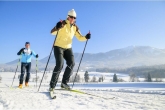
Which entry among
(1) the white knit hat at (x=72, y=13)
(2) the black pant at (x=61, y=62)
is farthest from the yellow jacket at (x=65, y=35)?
(1) the white knit hat at (x=72, y=13)

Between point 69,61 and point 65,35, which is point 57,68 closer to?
point 69,61

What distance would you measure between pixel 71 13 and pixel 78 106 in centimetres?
335

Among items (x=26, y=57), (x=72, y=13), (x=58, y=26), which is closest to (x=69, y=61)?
(x=58, y=26)

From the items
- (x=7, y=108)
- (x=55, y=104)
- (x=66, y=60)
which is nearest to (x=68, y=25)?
(x=66, y=60)

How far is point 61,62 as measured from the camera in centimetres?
526

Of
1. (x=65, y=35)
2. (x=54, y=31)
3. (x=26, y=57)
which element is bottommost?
(x=26, y=57)

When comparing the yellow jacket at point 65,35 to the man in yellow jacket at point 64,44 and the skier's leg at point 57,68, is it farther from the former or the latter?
the skier's leg at point 57,68

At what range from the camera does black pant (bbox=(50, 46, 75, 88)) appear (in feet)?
17.1

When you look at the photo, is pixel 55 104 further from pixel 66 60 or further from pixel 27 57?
pixel 27 57

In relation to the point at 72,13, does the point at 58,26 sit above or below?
below

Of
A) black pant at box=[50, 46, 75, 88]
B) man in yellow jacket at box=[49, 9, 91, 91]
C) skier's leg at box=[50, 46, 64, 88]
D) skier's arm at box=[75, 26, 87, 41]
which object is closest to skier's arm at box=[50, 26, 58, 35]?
man in yellow jacket at box=[49, 9, 91, 91]

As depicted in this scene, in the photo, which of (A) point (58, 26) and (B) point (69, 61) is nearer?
(A) point (58, 26)

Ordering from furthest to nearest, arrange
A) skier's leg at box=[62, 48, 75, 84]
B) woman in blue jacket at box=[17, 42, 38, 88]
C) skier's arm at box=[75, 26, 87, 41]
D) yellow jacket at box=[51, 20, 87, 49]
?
woman in blue jacket at box=[17, 42, 38, 88]
skier's arm at box=[75, 26, 87, 41]
skier's leg at box=[62, 48, 75, 84]
yellow jacket at box=[51, 20, 87, 49]

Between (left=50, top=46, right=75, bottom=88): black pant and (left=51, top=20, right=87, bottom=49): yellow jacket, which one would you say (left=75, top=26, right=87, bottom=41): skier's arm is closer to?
(left=51, top=20, right=87, bottom=49): yellow jacket
